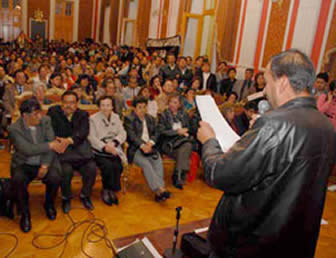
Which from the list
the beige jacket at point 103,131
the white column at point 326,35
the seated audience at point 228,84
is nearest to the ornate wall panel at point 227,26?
the seated audience at point 228,84

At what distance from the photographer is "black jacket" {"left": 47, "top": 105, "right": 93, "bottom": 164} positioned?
3.33 metres

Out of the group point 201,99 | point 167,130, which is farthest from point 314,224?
point 167,130

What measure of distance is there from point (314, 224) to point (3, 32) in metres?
21.9

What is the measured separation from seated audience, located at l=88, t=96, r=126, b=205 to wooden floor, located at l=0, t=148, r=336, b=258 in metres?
0.19

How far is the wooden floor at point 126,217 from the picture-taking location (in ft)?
8.68

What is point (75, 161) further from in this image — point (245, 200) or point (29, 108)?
point (245, 200)

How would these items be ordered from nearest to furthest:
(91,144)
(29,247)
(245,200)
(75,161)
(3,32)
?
(245,200) < (29,247) < (75,161) < (91,144) < (3,32)

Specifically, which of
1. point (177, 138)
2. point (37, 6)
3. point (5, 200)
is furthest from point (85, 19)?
point (5, 200)

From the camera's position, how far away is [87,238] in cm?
279

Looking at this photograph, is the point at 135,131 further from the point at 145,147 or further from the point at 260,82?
the point at 260,82

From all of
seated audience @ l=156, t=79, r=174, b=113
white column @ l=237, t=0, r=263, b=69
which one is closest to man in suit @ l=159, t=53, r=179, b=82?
seated audience @ l=156, t=79, r=174, b=113

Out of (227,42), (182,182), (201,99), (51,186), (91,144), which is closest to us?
(201,99)

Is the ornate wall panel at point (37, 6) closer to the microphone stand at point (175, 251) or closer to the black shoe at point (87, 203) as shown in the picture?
the black shoe at point (87, 203)

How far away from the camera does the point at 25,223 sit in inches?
111
